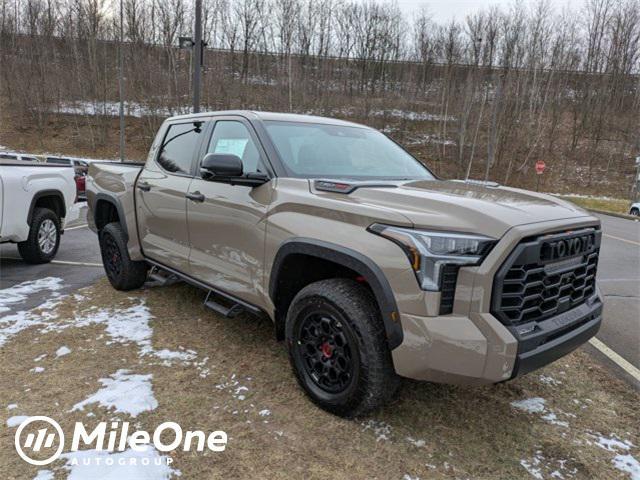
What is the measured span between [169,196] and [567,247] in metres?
A: 3.27

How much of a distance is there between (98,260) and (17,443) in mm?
4904

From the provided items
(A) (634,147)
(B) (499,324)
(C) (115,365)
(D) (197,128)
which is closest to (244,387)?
(C) (115,365)

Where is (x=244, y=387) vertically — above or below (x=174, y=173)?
below

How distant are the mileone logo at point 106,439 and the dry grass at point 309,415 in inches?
2.2

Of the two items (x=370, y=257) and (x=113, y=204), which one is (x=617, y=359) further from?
(x=113, y=204)

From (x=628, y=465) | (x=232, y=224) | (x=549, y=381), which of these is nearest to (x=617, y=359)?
(x=549, y=381)

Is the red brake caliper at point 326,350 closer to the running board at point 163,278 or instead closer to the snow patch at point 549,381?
the snow patch at point 549,381

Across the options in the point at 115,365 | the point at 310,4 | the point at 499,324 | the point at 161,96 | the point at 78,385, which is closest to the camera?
the point at 499,324

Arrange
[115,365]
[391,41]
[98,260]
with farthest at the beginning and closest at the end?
1. [391,41]
2. [98,260]
3. [115,365]

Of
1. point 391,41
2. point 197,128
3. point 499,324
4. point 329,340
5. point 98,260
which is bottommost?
point 98,260

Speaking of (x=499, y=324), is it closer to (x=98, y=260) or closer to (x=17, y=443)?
(x=17, y=443)

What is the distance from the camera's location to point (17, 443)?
105 inches

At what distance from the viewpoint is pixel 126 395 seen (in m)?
3.19

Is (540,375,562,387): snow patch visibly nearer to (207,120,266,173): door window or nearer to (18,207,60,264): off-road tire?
(207,120,266,173): door window
